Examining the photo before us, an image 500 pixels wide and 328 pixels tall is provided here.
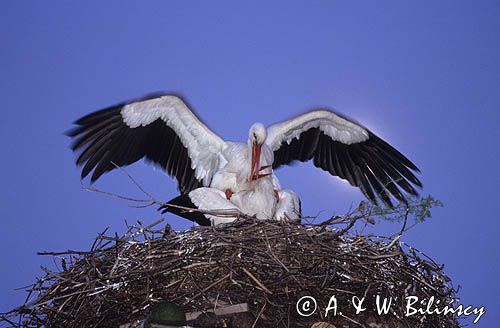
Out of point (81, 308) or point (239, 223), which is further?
point (239, 223)

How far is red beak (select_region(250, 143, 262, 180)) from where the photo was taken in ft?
16.3

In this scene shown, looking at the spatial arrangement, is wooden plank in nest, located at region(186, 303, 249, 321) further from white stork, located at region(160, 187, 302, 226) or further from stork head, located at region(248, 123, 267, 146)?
stork head, located at region(248, 123, 267, 146)

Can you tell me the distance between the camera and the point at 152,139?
5.66 metres

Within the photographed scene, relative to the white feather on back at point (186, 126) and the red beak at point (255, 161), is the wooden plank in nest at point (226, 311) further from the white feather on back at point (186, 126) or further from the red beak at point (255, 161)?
the white feather on back at point (186, 126)

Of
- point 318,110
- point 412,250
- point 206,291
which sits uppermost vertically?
point 318,110

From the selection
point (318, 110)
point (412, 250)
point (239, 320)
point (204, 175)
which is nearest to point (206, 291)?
point (239, 320)

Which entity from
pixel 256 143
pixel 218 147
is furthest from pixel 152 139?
pixel 256 143

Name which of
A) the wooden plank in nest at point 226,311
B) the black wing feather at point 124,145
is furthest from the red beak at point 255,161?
the wooden plank in nest at point 226,311

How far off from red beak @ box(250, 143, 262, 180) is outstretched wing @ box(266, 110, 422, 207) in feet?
2.23

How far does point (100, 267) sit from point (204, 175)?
1.94m

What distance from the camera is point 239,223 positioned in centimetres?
390

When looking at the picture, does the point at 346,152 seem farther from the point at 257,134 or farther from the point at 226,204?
the point at 226,204

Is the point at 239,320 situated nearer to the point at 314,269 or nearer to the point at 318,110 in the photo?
the point at 314,269

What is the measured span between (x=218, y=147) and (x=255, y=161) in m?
0.56
